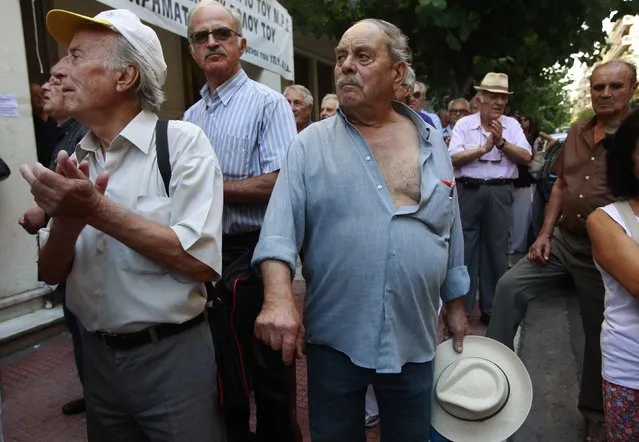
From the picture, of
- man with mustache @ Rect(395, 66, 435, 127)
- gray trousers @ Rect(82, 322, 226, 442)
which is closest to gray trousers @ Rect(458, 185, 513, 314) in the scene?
man with mustache @ Rect(395, 66, 435, 127)

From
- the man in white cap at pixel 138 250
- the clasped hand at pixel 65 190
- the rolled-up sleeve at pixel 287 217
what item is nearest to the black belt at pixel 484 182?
the rolled-up sleeve at pixel 287 217

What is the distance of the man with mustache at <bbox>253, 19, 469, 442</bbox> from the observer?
70.6 inches

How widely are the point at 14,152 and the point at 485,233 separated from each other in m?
4.02

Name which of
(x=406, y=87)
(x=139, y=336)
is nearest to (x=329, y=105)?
(x=406, y=87)

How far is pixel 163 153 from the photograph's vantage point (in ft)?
5.42

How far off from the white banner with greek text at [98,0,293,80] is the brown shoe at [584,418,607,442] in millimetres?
3874

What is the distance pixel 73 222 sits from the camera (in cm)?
150

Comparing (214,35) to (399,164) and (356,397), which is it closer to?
(399,164)

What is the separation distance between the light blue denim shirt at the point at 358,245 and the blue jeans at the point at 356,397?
7cm

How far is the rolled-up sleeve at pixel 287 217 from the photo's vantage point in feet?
5.70

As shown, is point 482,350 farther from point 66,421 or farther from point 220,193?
point 66,421

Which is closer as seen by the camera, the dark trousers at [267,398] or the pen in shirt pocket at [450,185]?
the pen in shirt pocket at [450,185]

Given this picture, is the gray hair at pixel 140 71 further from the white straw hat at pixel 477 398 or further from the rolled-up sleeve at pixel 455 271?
the white straw hat at pixel 477 398

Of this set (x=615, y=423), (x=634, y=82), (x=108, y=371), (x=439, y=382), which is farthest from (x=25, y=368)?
(x=634, y=82)
